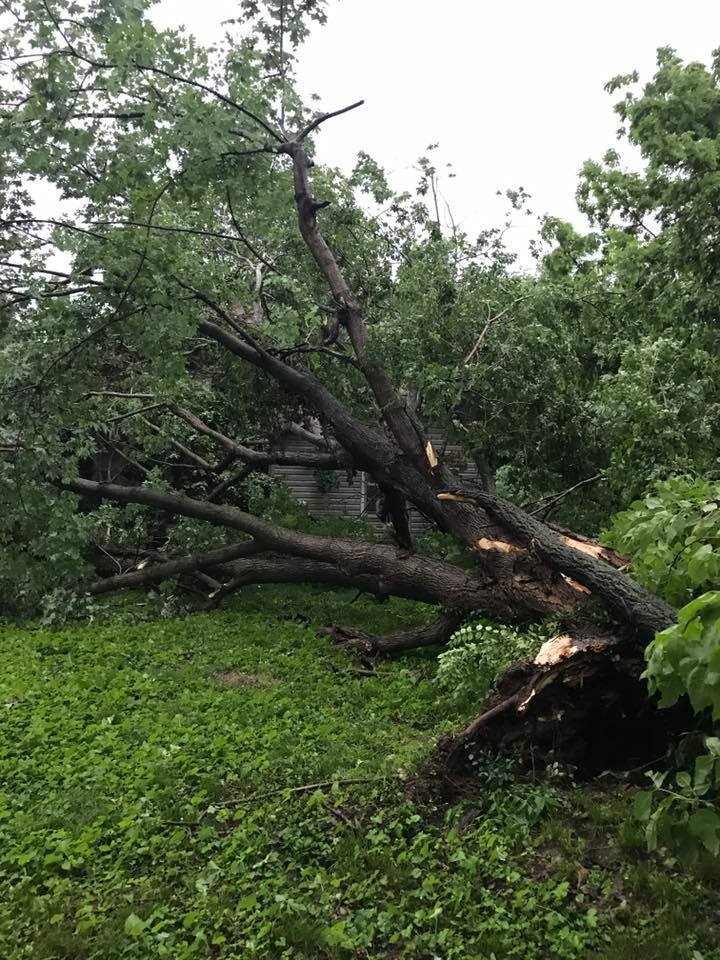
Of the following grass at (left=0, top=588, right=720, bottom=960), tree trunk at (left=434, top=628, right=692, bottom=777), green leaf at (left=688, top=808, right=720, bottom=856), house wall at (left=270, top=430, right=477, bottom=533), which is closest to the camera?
green leaf at (left=688, top=808, right=720, bottom=856)

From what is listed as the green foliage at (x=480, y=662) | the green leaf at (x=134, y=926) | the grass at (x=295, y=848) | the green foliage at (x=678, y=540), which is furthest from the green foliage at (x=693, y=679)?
the green foliage at (x=480, y=662)

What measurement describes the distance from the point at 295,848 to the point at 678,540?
2.44 meters

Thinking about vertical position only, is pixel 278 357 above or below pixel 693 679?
above

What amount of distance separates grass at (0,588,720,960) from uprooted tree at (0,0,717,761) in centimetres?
64

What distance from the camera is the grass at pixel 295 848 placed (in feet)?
9.25

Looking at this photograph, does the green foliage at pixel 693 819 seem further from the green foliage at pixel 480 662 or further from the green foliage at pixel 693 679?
Answer: the green foliage at pixel 480 662

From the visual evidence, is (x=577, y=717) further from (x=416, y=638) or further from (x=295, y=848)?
(x=416, y=638)

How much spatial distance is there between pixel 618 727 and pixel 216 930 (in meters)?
2.39

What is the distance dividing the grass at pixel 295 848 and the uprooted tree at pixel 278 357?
0.64 meters

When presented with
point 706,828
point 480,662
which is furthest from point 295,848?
point 706,828

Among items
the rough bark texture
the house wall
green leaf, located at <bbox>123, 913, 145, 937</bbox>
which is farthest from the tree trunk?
the house wall

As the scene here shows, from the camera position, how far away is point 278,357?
8.53 metres

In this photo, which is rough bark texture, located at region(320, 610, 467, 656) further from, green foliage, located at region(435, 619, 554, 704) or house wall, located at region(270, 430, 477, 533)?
house wall, located at region(270, 430, 477, 533)

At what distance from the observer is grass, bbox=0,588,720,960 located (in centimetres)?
282
